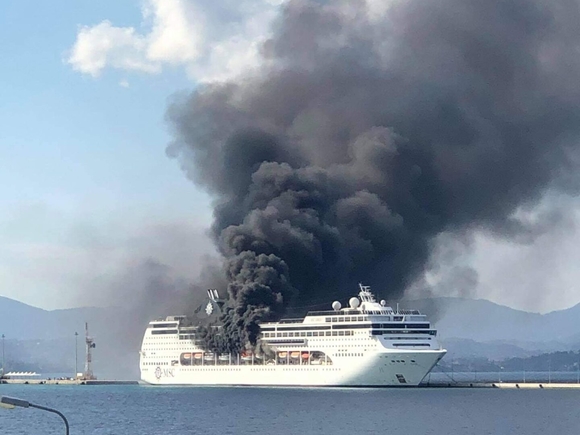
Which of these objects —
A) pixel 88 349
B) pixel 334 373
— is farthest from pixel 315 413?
pixel 88 349

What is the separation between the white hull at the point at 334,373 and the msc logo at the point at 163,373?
244cm

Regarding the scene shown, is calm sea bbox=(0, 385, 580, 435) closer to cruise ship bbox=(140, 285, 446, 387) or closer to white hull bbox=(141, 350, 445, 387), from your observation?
white hull bbox=(141, 350, 445, 387)

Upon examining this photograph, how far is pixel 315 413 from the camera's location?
69.0 meters

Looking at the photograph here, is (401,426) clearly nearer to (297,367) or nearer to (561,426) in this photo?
(561,426)

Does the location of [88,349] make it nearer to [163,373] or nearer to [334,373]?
[163,373]

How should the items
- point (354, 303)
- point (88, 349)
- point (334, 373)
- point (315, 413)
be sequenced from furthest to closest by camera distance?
point (88, 349)
point (354, 303)
point (334, 373)
point (315, 413)

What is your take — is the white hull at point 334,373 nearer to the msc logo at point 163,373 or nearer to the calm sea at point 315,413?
the calm sea at point 315,413

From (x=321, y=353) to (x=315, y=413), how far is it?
2784 cm

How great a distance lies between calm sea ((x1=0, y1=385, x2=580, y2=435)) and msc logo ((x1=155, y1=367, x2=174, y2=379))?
14.7 m

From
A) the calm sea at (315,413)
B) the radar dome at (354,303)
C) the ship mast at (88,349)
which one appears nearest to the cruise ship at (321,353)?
the radar dome at (354,303)

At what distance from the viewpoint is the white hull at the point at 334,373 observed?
90.9 metres

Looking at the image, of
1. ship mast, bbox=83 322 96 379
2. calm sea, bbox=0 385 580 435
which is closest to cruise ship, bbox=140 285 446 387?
calm sea, bbox=0 385 580 435

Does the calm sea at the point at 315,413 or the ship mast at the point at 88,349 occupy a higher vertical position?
the ship mast at the point at 88,349

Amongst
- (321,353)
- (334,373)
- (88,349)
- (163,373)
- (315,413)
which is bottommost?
(315,413)
